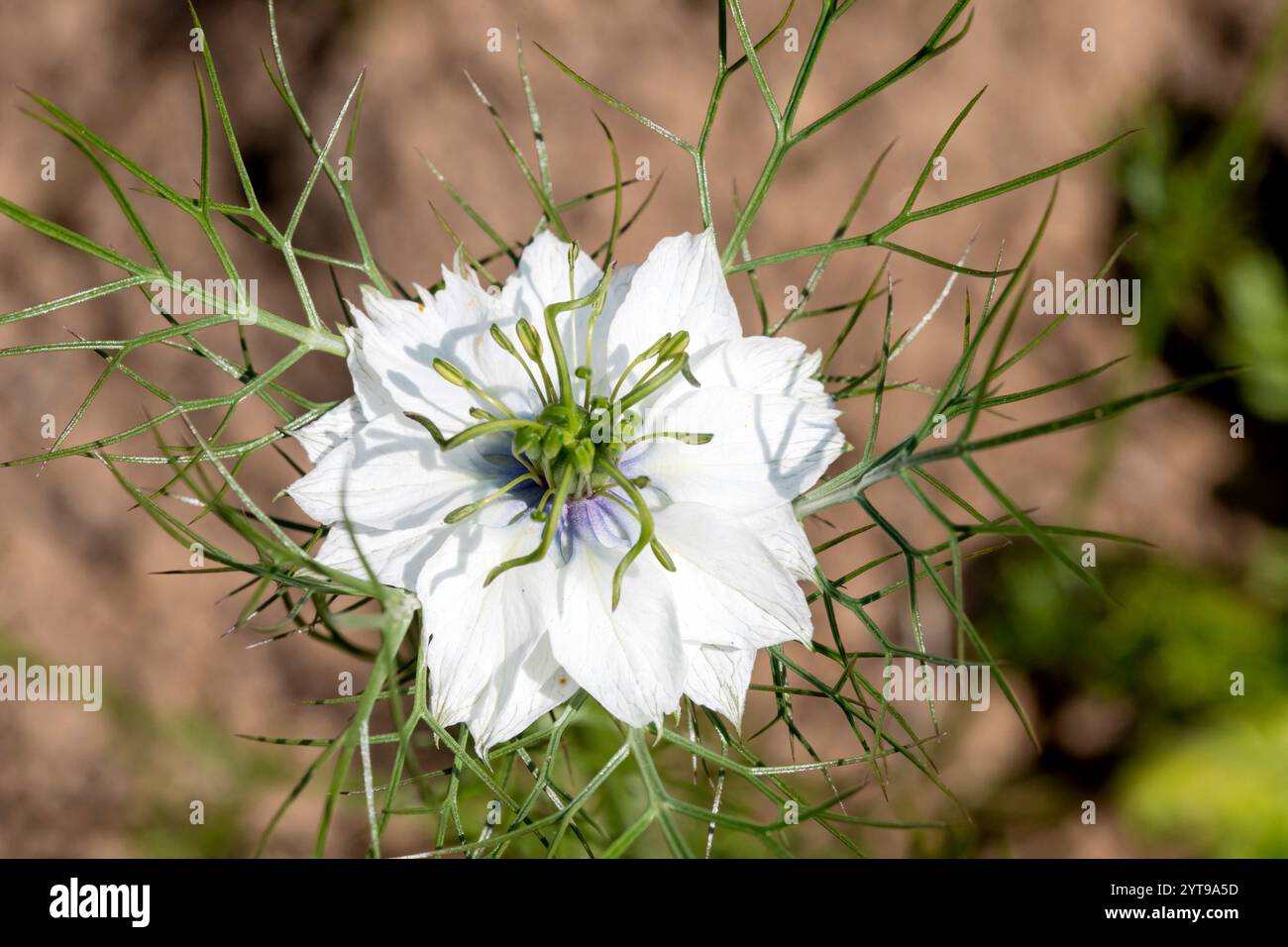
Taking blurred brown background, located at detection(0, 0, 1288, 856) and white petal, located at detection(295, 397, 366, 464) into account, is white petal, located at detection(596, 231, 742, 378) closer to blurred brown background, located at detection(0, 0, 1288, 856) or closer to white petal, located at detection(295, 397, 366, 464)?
white petal, located at detection(295, 397, 366, 464)

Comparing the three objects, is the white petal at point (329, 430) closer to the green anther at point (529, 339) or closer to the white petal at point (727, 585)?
the green anther at point (529, 339)

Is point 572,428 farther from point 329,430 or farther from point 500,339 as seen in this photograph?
point 329,430

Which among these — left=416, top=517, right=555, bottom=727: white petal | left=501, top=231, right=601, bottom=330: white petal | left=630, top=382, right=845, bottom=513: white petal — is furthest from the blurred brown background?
left=416, top=517, right=555, bottom=727: white petal

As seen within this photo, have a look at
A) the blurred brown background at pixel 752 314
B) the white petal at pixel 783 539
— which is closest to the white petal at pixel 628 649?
the white petal at pixel 783 539

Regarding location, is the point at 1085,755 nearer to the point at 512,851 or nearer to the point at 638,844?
the point at 638,844

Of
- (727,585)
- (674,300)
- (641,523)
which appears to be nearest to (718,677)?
(727,585)
